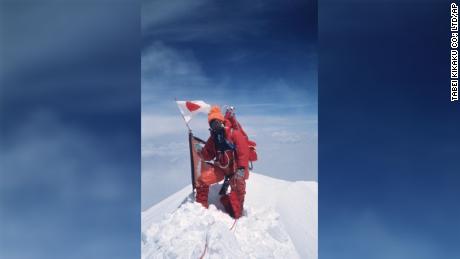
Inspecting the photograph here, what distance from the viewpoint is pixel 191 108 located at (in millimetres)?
5008

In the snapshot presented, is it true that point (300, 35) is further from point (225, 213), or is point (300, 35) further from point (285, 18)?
point (225, 213)

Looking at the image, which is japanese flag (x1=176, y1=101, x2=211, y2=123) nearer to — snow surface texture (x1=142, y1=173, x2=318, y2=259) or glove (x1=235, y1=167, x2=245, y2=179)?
glove (x1=235, y1=167, x2=245, y2=179)

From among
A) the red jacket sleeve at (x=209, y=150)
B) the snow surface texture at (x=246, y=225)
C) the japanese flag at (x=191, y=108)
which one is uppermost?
the japanese flag at (x=191, y=108)

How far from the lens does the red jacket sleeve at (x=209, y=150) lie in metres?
5.00

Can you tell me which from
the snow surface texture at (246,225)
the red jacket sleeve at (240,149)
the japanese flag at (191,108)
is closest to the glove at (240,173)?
the red jacket sleeve at (240,149)

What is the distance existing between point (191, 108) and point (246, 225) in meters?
1.23

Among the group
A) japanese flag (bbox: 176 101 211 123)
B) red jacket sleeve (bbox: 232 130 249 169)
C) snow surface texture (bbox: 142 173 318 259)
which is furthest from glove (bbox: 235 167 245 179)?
japanese flag (bbox: 176 101 211 123)

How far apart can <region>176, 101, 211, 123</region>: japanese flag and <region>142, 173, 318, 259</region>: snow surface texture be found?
0.75m

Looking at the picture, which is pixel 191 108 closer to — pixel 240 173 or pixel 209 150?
pixel 209 150

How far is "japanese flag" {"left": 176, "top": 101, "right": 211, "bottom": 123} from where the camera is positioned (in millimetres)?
4992

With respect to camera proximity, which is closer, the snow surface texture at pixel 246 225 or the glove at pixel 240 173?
the snow surface texture at pixel 246 225

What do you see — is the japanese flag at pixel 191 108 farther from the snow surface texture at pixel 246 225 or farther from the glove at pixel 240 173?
the snow surface texture at pixel 246 225

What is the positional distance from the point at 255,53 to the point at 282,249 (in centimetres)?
188

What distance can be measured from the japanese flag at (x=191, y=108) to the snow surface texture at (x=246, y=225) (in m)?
0.75
